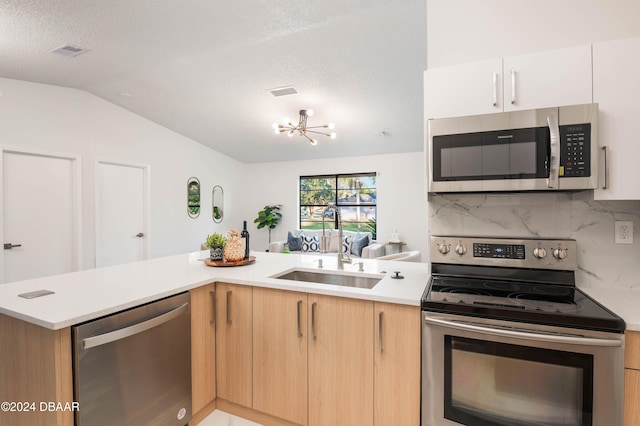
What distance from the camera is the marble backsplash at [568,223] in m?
1.63

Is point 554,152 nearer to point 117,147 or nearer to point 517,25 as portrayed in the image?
point 517,25

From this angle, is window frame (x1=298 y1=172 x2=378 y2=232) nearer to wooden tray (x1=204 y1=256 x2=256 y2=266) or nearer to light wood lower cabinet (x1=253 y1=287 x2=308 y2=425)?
wooden tray (x1=204 y1=256 x2=256 y2=266)

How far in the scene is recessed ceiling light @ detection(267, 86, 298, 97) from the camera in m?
3.93

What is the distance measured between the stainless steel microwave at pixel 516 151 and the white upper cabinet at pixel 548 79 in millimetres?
87

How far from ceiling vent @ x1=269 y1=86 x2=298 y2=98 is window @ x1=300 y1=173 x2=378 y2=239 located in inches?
106

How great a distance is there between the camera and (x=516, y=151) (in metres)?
1.49

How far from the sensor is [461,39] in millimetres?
1870

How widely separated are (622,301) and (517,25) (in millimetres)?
1519

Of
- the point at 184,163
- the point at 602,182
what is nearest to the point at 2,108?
the point at 184,163

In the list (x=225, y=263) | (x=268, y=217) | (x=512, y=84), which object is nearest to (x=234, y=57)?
(x=225, y=263)

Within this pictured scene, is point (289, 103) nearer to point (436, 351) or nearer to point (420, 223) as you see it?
point (420, 223)

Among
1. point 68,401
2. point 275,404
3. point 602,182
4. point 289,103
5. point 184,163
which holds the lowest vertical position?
point 275,404

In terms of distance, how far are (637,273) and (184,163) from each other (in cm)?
595

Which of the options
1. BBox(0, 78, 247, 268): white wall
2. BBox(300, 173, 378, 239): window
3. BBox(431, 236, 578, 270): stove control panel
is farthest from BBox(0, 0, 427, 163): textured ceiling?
BBox(431, 236, 578, 270): stove control panel
